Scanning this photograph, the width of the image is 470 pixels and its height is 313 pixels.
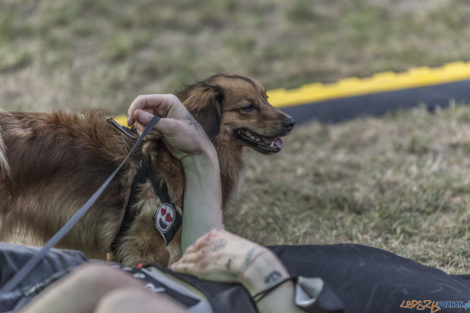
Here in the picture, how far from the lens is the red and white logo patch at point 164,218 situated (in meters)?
2.44

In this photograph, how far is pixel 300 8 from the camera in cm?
720

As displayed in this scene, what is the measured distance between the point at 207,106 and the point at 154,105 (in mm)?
381

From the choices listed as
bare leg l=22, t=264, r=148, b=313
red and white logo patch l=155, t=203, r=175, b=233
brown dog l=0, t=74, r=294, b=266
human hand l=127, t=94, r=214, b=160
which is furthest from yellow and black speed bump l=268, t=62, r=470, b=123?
bare leg l=22, t=264, r=148, b=313

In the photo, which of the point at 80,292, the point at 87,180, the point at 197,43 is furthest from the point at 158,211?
the point at 197,43

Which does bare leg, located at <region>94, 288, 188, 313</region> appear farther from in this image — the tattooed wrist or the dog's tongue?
the dog's tongue

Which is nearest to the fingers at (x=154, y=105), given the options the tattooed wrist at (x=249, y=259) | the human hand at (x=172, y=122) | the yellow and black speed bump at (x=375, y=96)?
the human hand at (x=172, y=122)

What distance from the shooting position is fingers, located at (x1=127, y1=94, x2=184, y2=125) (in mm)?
2305

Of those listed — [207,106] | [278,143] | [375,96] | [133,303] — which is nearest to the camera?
[133,303]

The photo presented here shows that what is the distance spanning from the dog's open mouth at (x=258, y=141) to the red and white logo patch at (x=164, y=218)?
65 centimetres

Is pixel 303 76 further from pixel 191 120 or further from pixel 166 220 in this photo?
pixel 166 220

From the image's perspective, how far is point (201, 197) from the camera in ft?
7.69

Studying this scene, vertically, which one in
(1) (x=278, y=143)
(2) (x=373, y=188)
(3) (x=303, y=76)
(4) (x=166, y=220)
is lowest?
(2) (x=373, y=188)

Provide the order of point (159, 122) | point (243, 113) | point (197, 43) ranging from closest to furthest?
point (159, 122) → point (243, 113) → point (197, 43)

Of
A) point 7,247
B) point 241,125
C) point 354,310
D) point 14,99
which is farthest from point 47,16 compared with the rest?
point 354,310
